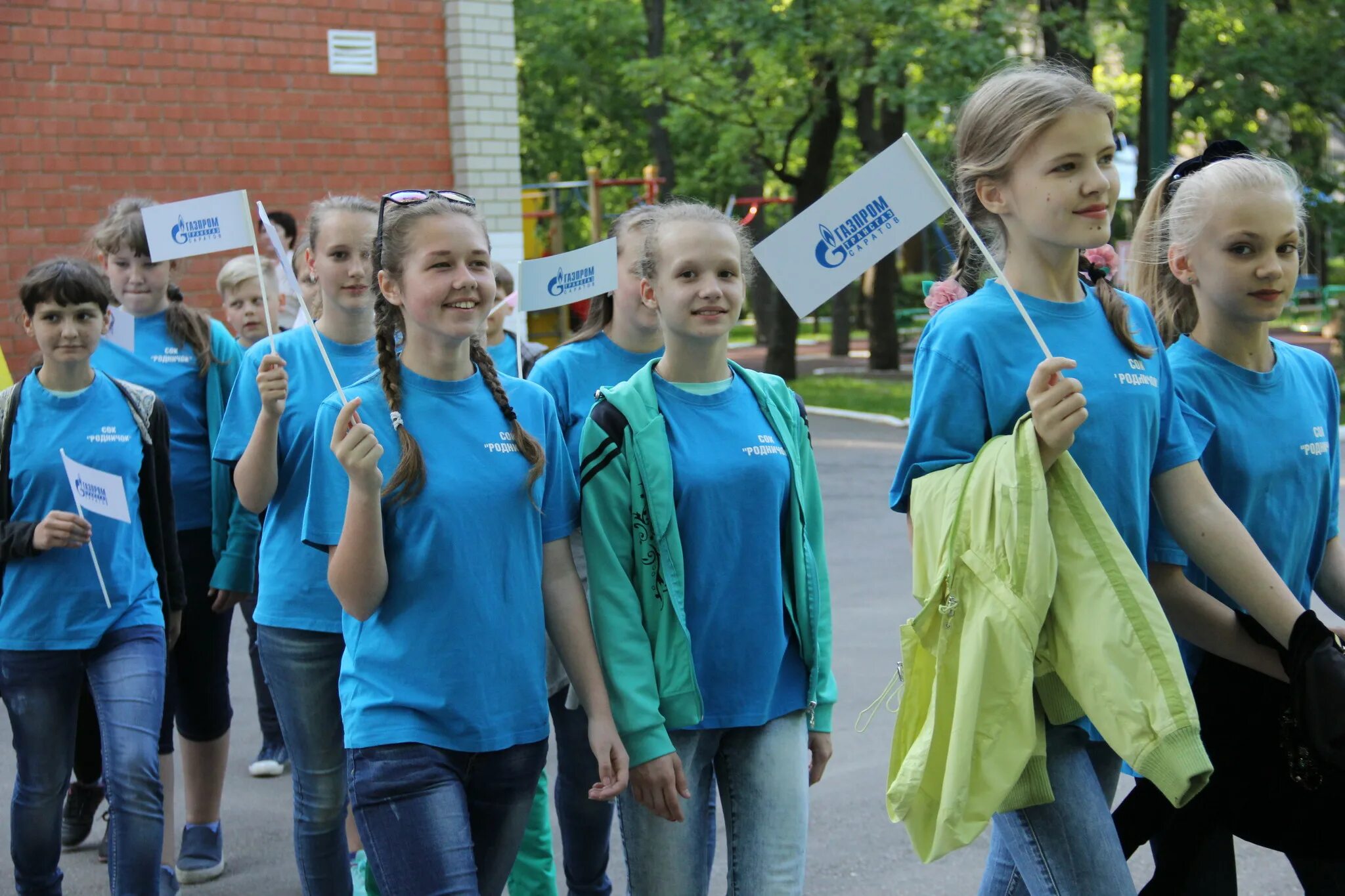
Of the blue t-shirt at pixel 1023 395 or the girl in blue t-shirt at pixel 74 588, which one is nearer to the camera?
the blue t-shirt at pixel 1023 395

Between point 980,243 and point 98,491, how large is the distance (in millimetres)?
2716

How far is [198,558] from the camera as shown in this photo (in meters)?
5.22

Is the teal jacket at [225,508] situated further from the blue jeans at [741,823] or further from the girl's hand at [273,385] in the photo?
the blue jeans at [741,823]

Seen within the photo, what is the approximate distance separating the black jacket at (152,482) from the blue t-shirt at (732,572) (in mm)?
1987

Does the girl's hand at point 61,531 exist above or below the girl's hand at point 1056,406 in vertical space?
below

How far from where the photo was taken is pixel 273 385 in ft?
13.6

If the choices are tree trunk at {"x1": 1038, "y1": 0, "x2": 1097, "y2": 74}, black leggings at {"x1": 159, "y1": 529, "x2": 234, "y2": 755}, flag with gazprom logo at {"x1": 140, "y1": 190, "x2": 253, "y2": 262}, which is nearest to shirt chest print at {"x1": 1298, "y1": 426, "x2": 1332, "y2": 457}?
flag with gazprom logo at {"x1": 140, "y1": 190, "x2": 253, "y2": 262}

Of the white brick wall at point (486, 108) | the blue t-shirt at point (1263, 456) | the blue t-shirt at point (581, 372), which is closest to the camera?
the blue t-shirt at point (1263, 456)

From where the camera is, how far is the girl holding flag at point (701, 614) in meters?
3.30

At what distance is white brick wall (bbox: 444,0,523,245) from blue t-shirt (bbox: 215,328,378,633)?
10.8m

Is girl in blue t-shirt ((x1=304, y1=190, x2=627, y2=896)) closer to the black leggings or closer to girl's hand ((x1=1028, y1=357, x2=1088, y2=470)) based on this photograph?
girl's hand ((x1=1028, y1=357, x2=1088, y2=470))

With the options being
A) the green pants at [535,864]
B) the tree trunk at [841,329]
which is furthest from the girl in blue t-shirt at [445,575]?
the tree trunk at [841,329]

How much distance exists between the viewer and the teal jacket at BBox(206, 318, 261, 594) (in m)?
4.95

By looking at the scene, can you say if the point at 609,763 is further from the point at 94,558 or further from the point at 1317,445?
the point at 94,558
